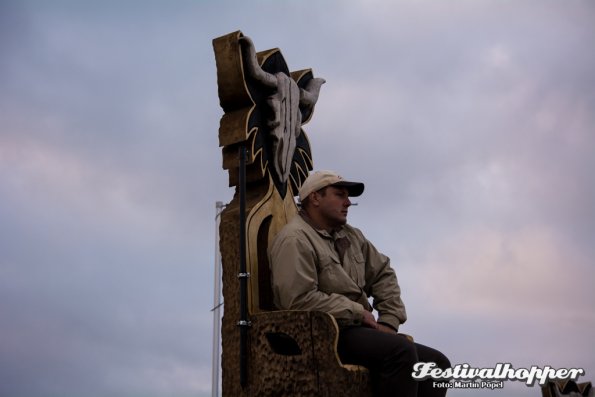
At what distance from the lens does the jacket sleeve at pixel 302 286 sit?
396 centimetres

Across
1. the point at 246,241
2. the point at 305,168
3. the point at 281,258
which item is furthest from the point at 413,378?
the point at 305,168

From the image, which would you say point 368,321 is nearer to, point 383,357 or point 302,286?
point 383,357

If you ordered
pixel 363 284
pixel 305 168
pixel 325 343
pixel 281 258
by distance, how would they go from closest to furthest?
pixel 325 343, pixel 281 258, pixel 363 284, pixel 305 168

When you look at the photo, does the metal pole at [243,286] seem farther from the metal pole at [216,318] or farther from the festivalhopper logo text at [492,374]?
the festivalhopper logo text at [492,374]

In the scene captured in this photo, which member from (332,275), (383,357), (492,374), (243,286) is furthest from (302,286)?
(492,374)

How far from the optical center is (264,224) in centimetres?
464

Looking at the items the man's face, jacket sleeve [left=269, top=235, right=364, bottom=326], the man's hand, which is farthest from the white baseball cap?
the man's hand

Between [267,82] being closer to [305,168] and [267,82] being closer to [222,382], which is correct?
[305,168]

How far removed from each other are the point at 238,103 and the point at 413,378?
6.97 feet

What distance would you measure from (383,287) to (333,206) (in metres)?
0.67

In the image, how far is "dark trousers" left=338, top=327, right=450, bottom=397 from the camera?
381 centimetres

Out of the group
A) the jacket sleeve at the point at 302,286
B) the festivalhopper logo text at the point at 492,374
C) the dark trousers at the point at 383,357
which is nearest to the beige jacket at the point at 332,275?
the jacket sleeve at the point at 302,286

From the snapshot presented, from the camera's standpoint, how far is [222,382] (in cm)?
426

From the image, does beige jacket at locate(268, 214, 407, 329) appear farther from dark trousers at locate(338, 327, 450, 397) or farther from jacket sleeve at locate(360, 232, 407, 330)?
dark trousers at locate(338, 327, 450, 397)
